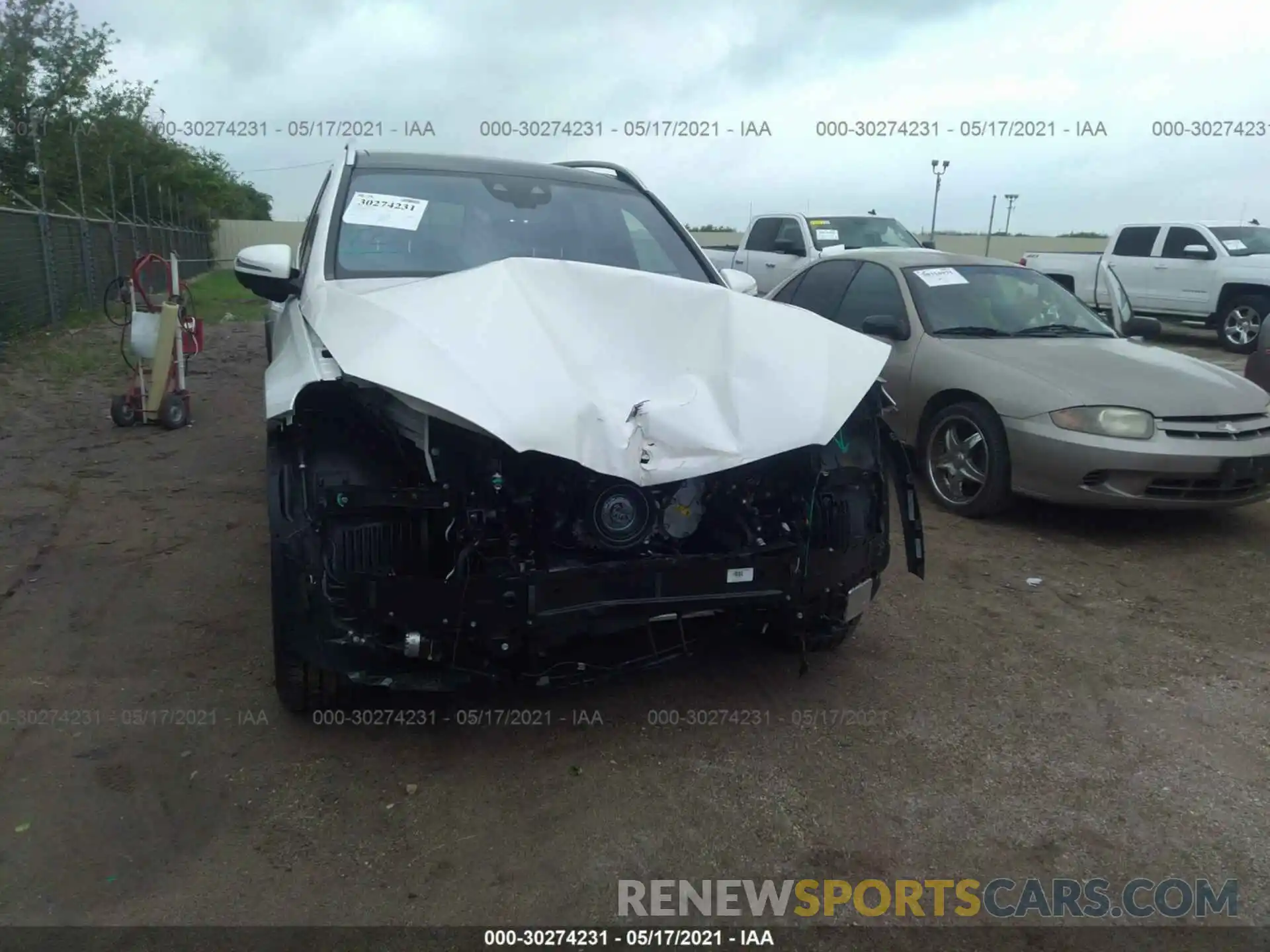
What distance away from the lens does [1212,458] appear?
5148 millimetres

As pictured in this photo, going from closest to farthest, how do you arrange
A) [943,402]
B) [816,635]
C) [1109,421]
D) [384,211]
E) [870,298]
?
[816,635] → [384,211] → [1109,421] → [943,402] → [870,298]

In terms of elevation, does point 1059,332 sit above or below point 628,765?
above

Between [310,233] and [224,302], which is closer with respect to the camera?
[310,233]

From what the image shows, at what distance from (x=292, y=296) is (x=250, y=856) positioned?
2.47 m

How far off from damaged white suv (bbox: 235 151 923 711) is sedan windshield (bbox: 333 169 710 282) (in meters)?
0.62

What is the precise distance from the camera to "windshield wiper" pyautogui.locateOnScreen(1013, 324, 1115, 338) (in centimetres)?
621

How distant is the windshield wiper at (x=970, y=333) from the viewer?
20.2ft

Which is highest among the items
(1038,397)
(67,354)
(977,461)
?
(1038,397)

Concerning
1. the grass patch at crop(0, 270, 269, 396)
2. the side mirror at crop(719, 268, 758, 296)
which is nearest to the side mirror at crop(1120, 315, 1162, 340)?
the side mirror at crop(719, 268, 758, 296)

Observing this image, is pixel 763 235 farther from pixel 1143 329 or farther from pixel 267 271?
pixel 267 271

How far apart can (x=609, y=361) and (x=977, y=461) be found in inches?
134

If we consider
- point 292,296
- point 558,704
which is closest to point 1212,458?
point 558,704

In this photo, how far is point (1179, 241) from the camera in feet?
48.5

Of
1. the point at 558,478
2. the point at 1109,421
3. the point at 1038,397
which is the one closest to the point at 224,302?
the point at 1038,397
